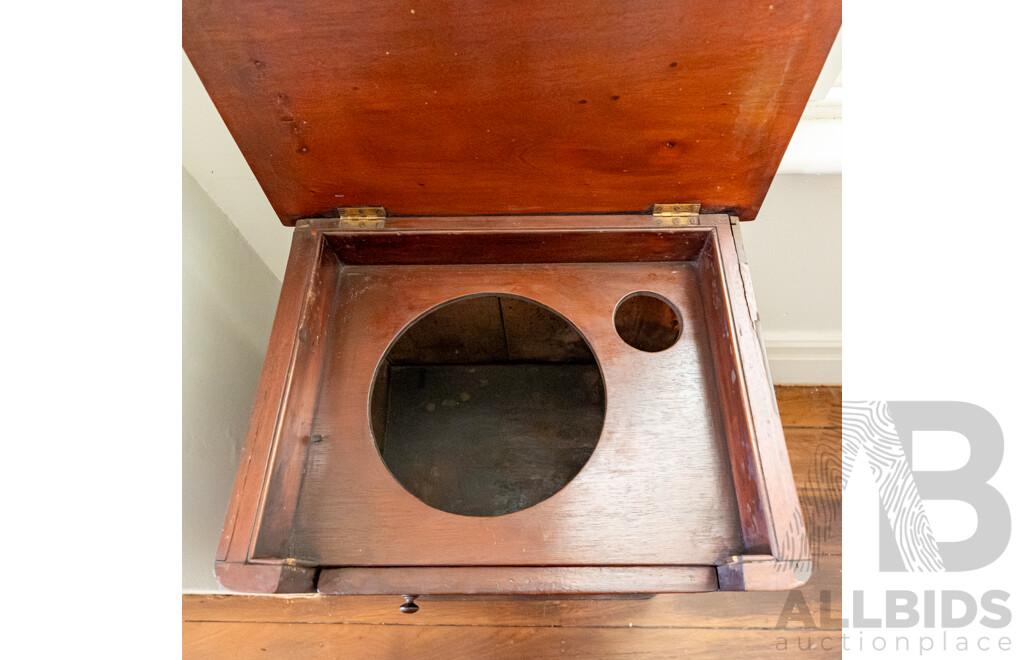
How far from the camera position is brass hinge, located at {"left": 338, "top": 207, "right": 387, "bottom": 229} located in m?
0.85

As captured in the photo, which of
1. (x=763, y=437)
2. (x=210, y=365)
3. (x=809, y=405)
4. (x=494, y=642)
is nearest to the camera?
(x=763, y=437)

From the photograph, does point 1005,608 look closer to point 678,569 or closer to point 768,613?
point 768,613

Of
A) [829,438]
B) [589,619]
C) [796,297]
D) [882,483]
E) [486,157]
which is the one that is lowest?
[589,619]

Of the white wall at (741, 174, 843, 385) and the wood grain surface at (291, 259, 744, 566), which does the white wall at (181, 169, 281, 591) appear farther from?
the white wall at (741, 174, 843, 385)

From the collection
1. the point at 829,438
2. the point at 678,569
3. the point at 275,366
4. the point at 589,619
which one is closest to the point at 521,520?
the point at 678,569

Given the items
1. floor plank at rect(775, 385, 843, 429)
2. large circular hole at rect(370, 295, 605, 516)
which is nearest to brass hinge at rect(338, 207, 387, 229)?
large circular hole at rect(370, 295, 605, 516)

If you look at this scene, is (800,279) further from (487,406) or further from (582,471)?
(582,471)

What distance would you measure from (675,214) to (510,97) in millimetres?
280

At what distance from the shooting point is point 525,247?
87cm

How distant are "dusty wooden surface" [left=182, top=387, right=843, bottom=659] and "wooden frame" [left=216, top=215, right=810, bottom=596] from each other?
471 mm

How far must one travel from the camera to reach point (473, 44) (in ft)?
2.14

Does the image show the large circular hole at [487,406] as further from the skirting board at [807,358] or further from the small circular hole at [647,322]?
the skirting board at [807,358]

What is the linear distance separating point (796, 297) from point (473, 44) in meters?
1.02

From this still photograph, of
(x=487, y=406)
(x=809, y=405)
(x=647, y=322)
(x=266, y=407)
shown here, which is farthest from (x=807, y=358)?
(x=266, y=407)
